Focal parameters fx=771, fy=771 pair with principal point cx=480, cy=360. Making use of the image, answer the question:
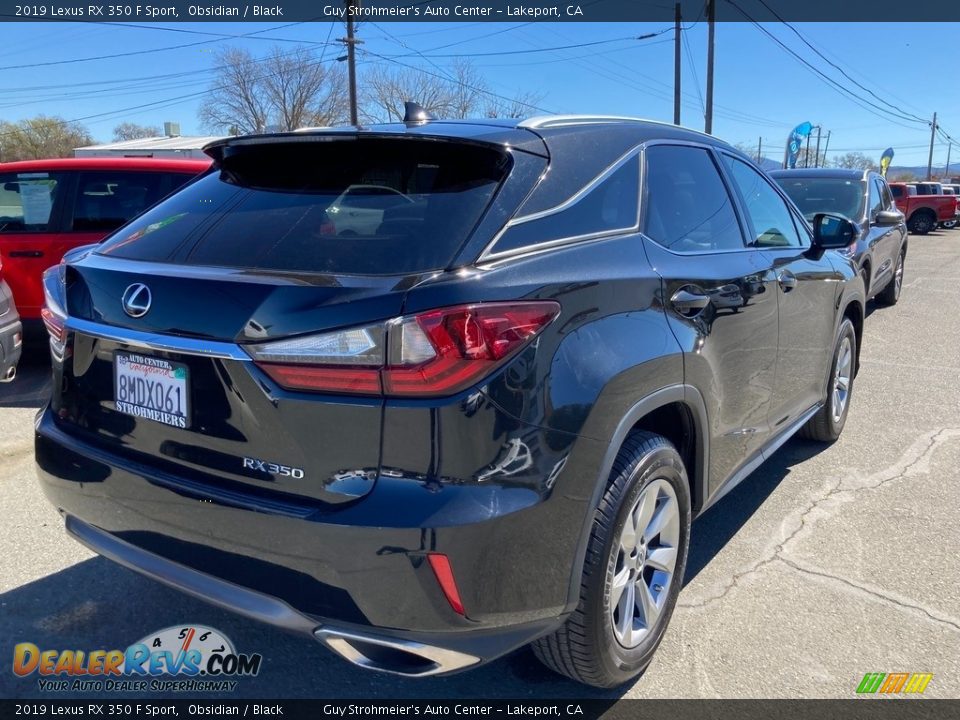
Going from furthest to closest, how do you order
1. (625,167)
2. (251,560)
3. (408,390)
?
(625,167) → (251,560) → (408,390)

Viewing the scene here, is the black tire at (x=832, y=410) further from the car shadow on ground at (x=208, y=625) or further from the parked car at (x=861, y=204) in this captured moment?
the parked car at (x=861, y=204)

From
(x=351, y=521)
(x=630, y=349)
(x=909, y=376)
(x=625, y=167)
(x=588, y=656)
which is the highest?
(x=625, y=167)

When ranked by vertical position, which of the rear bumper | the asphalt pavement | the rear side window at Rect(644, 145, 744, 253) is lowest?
the asphalt pavement

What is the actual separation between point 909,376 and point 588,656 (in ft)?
18.7

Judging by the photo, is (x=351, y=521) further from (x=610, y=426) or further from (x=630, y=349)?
(x=630, y=349)

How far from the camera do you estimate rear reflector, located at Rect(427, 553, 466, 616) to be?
1.90 m

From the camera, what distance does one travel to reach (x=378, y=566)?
193 cm

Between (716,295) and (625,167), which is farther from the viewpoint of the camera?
(716,295)

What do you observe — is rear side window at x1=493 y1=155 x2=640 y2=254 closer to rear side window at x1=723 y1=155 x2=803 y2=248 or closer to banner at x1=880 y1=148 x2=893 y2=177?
rear side window at x1=723 y1=155 x2=803 y2=248

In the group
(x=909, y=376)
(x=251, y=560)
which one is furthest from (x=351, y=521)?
(x=909, y=376)

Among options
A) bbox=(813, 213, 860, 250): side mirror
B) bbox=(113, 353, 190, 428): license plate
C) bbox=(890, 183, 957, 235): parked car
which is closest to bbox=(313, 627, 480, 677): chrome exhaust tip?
bbox=(113, 353, 190, 428): license plate

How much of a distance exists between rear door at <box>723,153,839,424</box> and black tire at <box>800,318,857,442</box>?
0.23 metres

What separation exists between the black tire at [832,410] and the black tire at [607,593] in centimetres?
250

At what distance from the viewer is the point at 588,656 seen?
2357mm
